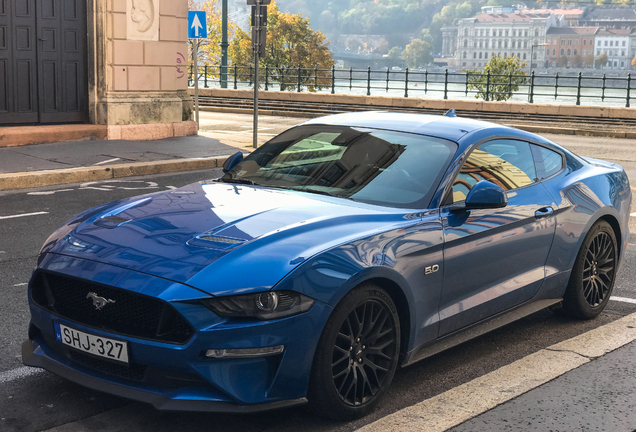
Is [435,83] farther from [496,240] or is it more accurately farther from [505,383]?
[505,383]

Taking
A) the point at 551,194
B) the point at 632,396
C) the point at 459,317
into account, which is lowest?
the point at 632,396

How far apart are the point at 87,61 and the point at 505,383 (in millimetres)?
13694

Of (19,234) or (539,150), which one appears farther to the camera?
(19,234)

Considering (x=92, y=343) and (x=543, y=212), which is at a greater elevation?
(x=543, y=212)

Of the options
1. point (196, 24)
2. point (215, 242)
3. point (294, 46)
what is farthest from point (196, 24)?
point (294, 46)

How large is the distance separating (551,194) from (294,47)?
3153 inches

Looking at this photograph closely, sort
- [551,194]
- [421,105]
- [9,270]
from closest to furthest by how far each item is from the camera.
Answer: [551,194], [9,270], [421,105]

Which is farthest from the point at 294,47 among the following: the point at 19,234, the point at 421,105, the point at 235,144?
the point at 19,234

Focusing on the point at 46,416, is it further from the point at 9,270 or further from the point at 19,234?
the point at 19,234

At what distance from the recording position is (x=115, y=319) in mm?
3207

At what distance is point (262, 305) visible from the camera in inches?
121

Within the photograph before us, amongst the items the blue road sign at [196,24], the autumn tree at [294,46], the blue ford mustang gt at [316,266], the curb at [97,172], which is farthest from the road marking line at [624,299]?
the autumn tree at [294,46]

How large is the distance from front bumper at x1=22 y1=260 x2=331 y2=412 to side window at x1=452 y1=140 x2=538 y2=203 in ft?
4.77

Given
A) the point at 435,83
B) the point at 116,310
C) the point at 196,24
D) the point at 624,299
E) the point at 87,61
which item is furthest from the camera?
the point at 435,83
